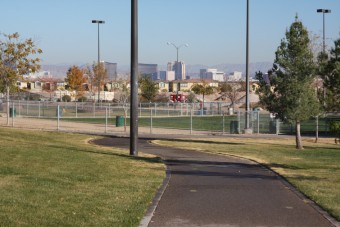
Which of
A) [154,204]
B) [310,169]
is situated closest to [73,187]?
[154,204]

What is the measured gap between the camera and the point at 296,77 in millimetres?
22562

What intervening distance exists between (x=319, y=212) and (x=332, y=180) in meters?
3.99

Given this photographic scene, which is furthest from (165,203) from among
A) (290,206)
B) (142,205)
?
(290,206)

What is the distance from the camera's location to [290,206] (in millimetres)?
9117

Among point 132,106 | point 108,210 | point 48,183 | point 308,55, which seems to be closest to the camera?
point 108,210

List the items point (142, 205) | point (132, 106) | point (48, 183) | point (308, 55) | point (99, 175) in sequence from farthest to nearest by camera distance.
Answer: point (308, 55) < point (132, 106) < point (99, 175) < point (48, 183) < point (142, 205)

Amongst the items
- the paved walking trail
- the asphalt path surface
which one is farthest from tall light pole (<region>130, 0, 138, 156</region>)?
the paved walking trail

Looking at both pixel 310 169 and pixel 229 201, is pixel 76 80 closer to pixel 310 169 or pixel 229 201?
pixel 310 169

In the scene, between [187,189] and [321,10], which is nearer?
[187,189]

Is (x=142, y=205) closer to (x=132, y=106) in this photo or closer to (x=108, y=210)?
(x=108, y=210)

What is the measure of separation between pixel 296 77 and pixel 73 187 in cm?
1423

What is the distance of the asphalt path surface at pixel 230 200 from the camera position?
7.94 meters

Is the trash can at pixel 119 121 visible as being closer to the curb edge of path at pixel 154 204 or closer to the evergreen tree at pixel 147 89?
the curb edge of path at pixel 154 204

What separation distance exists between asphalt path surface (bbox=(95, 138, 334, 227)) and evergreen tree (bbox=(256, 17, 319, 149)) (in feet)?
26.5
